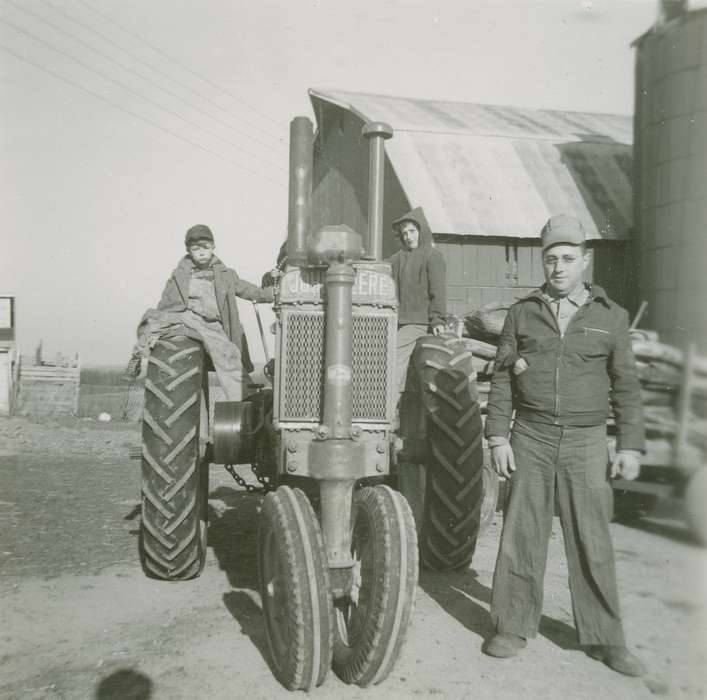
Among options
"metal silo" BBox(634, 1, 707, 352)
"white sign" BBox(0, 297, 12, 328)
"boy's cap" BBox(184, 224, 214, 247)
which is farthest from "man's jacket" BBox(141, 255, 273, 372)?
"white sign" BBox(0, 297, 12, 328)

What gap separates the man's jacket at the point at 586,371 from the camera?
3115 millimetres

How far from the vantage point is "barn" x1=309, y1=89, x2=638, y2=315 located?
41.5ft

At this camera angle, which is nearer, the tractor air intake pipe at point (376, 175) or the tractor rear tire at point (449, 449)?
the tractor air intake pipe at point (376, 175)

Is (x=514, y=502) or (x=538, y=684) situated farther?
(x=514, y=502)

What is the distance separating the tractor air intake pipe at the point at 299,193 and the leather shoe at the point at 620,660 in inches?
85.8

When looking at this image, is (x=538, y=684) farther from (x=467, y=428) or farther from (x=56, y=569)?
(x=56, y=569)

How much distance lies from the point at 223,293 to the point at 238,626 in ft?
6.78

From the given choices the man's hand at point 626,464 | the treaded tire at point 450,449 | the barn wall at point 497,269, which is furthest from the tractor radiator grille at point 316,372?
the barn wall at point 497,269

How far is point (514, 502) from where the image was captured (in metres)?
3.25

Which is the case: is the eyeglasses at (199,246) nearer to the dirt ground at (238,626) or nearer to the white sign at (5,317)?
the dirt ground at (238,626)

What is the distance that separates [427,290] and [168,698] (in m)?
3.18

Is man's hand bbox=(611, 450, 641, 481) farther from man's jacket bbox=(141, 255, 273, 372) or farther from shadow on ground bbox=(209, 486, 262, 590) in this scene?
man's jacket bbox=(141, 255, 273, 372)

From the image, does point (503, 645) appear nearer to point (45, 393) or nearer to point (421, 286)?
point (421, 286)

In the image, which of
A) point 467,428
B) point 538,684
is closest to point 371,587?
point 538,684
